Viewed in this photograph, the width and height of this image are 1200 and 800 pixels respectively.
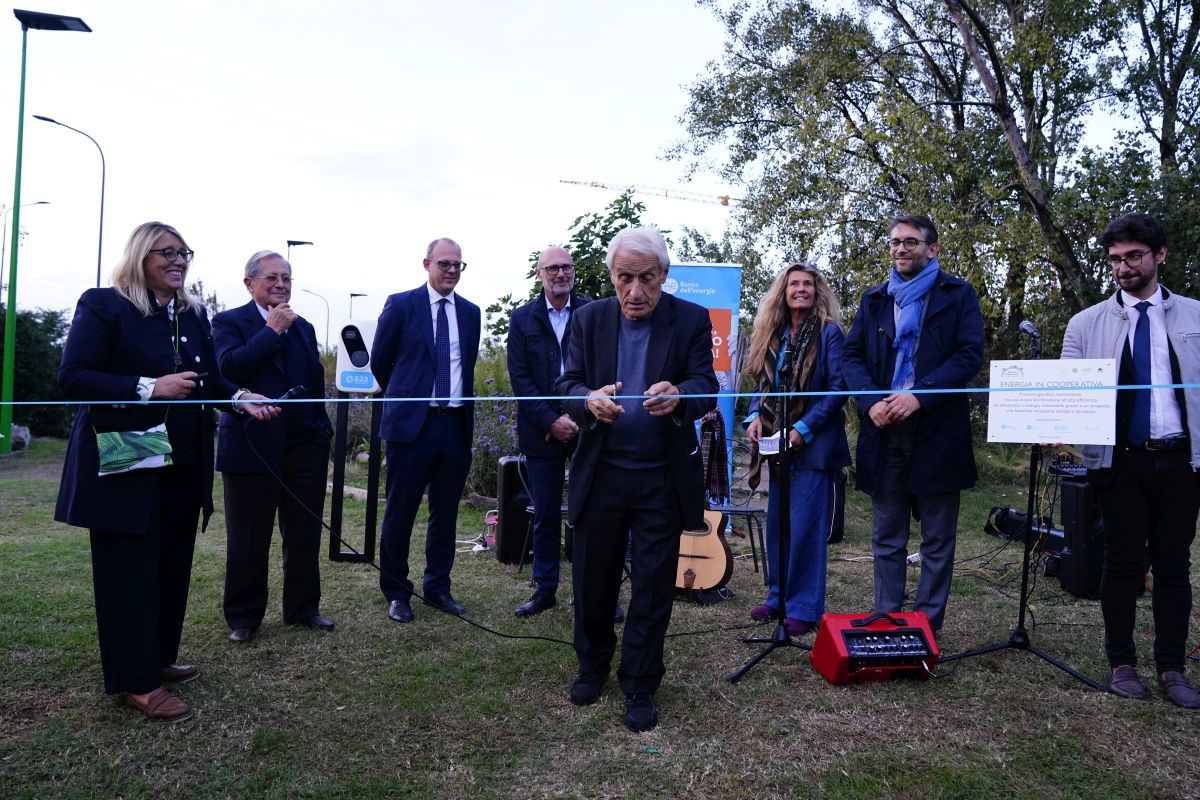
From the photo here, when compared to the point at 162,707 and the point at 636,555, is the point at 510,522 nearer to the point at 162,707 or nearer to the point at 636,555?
the point at 636,555

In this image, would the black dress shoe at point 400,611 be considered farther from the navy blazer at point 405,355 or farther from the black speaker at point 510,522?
the black speaker at point 510,522

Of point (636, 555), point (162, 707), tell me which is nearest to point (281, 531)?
point (162, 707)

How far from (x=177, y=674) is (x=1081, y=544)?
5128 mm

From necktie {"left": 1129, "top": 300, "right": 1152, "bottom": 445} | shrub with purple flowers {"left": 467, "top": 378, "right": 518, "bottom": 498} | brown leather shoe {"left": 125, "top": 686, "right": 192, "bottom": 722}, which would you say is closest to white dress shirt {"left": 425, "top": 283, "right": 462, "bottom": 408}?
brown leather shoe {"left": 125, "top": 686, "right": 192, "bottom": 722}

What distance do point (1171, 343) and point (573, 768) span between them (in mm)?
2932

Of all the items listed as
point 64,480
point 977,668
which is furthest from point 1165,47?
point 64,480

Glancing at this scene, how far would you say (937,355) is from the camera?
13.6ft

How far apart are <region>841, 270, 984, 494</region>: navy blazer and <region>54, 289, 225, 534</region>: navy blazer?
313 centimetres

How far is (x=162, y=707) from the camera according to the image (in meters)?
3.25

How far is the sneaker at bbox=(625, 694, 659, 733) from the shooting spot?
3.25m

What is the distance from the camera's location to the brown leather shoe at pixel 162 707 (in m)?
3.24

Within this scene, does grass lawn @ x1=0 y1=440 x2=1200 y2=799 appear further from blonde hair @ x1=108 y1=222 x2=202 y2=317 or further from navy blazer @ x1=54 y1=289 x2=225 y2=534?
blonde hair @ x1=108 y1=222 x2=202 y2=317

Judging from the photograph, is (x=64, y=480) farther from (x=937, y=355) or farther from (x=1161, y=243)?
(x=1161, y=243)

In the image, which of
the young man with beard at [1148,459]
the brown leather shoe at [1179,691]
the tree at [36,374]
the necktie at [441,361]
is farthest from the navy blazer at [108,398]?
the tree at [36,374]
